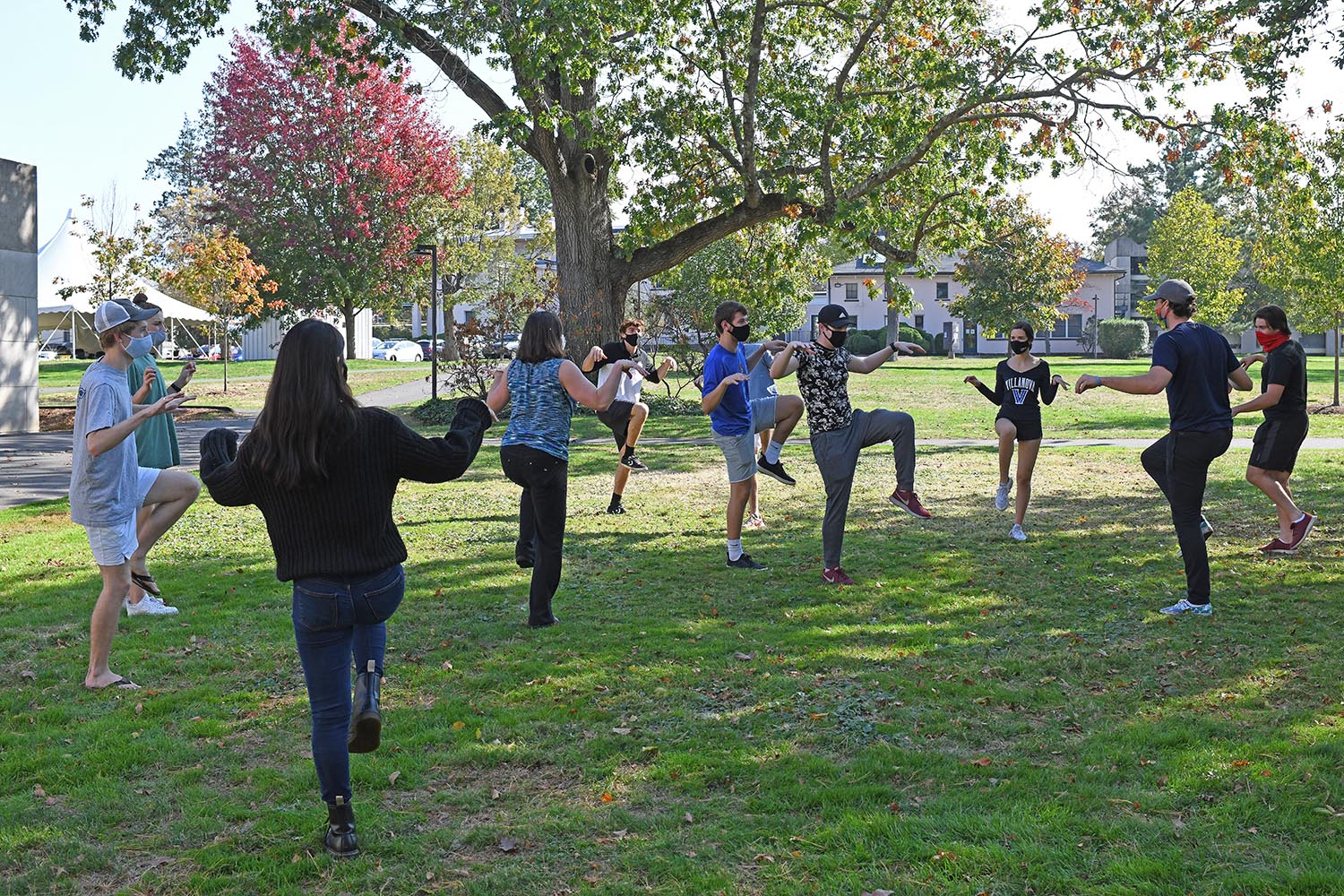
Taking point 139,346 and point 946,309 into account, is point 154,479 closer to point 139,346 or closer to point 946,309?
point 139,346

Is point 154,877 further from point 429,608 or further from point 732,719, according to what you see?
point 429,608

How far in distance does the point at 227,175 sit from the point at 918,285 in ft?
161

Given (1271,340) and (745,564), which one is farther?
(1271,340)

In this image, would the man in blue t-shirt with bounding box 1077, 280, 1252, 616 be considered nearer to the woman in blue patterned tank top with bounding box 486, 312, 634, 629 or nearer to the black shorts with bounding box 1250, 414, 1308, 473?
the black shorts with bounding box 1250, 414, 1308, 473

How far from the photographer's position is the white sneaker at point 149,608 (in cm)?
787

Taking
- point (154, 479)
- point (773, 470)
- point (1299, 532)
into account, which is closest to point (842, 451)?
point (773, 470)

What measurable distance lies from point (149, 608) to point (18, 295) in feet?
52.3

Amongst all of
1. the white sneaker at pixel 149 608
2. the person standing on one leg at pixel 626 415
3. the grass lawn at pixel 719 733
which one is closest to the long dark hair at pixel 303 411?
the grass lawn at pixel 719 733

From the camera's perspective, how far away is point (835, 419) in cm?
852

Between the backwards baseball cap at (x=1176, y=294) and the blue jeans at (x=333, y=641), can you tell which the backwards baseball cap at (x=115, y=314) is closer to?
the blue jeans at (x=333, y=641)

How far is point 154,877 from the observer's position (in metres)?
4.08

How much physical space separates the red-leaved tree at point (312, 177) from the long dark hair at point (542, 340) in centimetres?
3164

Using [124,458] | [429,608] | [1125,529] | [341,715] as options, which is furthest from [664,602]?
[1125,529]

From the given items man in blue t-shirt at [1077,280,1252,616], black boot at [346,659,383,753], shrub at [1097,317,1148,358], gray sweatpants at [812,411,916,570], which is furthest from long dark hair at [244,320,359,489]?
shrub at [1097,317,1148,358]
